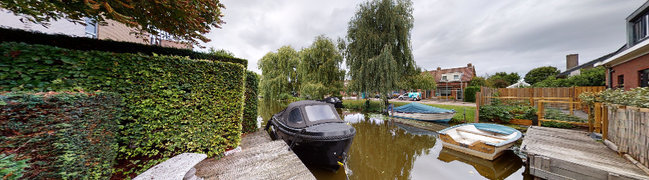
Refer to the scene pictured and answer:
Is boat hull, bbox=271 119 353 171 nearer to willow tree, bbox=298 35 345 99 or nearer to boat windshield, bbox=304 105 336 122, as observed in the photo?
boat windshield, bbox=304 105 336 122

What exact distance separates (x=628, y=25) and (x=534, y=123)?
216 inches

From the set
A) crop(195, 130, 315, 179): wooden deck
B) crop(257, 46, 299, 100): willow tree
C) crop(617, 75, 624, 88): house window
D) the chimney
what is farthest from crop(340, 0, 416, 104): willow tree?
the chimney

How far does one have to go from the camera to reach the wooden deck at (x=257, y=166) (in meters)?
2.99

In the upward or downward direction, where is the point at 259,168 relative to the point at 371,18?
downward

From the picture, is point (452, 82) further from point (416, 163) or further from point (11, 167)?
point (11, 167)

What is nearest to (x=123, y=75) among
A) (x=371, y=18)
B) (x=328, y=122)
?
(x=328, y=122)

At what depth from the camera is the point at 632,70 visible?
7.48 meters

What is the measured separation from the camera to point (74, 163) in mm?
1841

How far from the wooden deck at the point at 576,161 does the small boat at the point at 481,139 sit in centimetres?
59

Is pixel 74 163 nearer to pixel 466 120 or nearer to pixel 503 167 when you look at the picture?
pixel 503 167

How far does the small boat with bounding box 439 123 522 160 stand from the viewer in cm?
524

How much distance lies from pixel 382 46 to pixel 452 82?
22737 mm

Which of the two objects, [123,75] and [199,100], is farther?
[199,100]

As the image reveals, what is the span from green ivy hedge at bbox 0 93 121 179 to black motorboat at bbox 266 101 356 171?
3.13 meters
